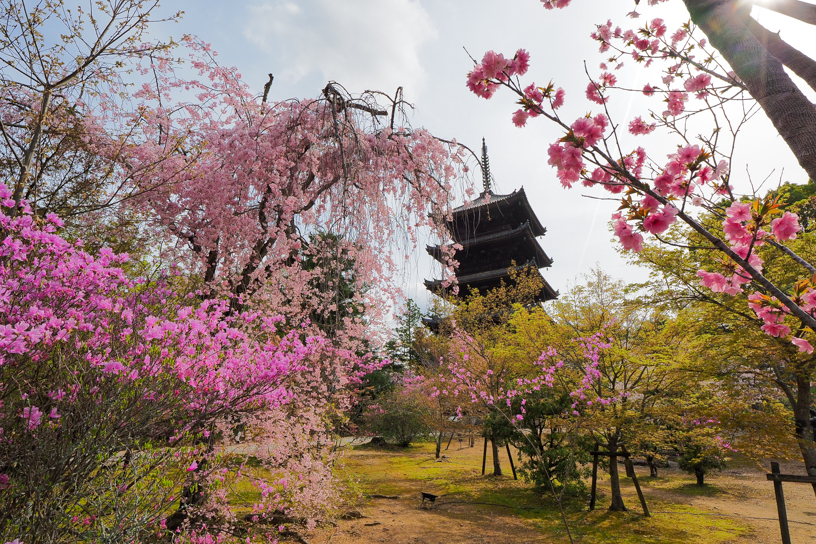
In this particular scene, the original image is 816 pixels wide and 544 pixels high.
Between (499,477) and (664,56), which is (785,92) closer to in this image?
(664,56)

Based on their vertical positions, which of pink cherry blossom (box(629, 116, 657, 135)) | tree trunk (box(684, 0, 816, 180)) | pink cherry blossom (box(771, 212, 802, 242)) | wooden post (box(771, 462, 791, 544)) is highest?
pink cherry blossom (box(629, 116, 657, 135))

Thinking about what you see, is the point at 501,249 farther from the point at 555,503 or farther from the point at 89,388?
the point at 89,388

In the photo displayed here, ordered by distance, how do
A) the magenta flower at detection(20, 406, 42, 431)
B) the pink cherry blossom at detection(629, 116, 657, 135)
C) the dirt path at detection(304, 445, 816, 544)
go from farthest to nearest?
the dirt path at detection(304, 445, 816, 544), the pink cherry blossom at detection(629, 116, 657, 135), the magenta flower at detection(20, 406, 42, 431)

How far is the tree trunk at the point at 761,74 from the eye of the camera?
1637 millimetres

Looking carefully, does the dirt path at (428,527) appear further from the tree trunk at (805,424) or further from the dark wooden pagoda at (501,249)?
the dark wooden pagoda at (501,249)

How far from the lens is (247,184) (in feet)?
16.0

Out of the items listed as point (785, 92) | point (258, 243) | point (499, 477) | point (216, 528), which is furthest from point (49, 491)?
point (499, 477)

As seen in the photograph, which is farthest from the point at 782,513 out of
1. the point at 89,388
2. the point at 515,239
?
the point at 515,239

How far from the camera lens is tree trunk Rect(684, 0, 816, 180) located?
1637 millimetres

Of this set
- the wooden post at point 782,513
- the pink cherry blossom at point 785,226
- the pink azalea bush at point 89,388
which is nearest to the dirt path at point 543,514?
the wooden post at point 782,513

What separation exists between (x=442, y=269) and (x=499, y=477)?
9.43 meters

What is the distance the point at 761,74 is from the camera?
1734 millimetres

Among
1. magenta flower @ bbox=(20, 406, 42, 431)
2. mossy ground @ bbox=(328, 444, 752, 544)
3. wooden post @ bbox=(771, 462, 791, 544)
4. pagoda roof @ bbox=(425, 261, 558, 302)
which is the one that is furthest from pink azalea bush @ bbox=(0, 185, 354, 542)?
pagoda roof @ bbox=(425, 261, 558, 302)

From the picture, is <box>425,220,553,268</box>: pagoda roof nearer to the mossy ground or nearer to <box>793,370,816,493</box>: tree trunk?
the mossy ground
